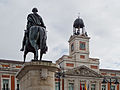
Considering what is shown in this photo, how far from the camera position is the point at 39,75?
13188 millimetres

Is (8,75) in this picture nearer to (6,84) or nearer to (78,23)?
(6,84)

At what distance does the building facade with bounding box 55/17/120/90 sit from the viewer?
206ft

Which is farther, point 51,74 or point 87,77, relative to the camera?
point 87,77

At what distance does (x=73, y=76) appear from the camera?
62625 mm

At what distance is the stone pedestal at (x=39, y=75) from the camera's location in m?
13.0

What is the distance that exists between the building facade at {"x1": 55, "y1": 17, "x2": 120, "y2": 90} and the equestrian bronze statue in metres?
47.6

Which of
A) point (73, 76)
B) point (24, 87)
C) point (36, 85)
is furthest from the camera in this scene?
point (73, 76)

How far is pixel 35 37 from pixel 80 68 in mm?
49842

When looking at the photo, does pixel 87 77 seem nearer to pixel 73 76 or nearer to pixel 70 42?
pixel 73 76

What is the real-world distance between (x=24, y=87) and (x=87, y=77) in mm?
50544

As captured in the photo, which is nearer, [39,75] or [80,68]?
[39,75]

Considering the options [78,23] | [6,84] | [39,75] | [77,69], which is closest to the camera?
[39,75]

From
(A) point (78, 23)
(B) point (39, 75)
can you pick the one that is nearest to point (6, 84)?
(A) point (78, 23)

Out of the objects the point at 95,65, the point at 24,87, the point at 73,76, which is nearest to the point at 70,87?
the point at 73,76
